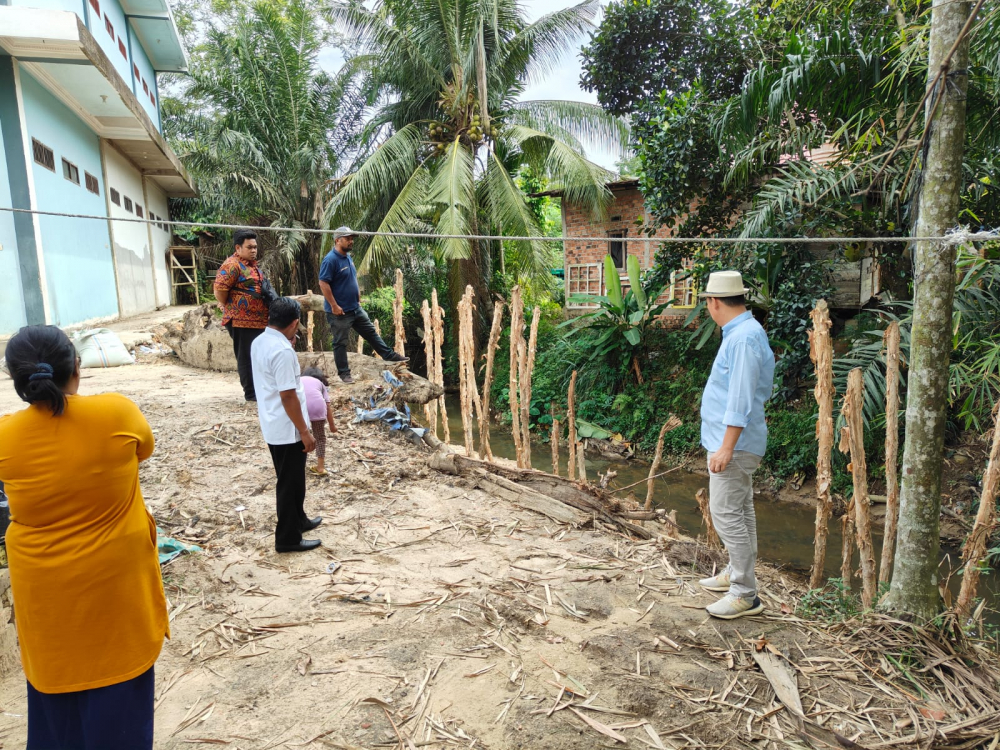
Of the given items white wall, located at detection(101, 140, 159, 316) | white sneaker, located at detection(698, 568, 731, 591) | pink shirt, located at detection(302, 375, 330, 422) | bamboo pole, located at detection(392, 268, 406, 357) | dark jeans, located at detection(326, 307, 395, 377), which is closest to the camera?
white sneaker, located at detection(698, 568, 731, 591)

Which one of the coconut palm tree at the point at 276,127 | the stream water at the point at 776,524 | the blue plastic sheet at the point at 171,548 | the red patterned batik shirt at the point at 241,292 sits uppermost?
the coconut palm tree at the point at 276,127

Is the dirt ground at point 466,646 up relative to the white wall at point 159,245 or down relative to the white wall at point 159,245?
down

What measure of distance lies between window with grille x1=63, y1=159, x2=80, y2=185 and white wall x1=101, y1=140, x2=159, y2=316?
6.19 ft

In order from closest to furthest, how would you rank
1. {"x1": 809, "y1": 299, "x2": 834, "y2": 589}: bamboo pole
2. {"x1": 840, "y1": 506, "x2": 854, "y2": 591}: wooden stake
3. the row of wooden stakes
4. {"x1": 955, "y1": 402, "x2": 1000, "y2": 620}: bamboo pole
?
{"x1": 955, "y1": 402, "x2": 1000, "y2": 620}: bamboo pole
the row of wooden stakes
{"x1": 809, "y1": 299, "x2": 834, "y2": 589}: bamboo pole
{"x1": 840, "y1": 506, "x2": 854, "y2": 591}: wooden stake

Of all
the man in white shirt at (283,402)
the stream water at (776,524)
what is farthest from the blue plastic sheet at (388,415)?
the stream water at (776,524)

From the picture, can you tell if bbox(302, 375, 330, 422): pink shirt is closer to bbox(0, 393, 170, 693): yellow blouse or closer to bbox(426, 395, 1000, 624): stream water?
bbox(0, 393, 170, 693): yellow blouse

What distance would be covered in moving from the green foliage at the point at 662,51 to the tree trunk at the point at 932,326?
7701mm

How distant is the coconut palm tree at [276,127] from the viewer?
1424 cm

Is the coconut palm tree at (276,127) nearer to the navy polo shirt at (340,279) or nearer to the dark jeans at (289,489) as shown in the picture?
the navy polo shirt at (340,279)

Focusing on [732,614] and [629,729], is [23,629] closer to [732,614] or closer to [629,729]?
[629,729]

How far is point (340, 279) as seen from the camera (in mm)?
5742

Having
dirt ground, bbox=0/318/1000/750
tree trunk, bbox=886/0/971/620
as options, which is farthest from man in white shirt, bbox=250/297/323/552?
tree trunk, bbox=886/0/971/620

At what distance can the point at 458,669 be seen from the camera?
8.34ft

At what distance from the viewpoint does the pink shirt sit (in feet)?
13.8
